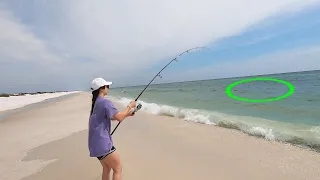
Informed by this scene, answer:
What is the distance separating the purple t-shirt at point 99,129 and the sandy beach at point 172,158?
5.45ft

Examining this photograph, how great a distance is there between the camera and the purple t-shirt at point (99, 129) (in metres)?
3.64

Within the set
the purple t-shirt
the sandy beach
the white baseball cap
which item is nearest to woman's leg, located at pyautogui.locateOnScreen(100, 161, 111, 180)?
the purple t-shirt

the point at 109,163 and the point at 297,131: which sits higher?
the point at 109,163

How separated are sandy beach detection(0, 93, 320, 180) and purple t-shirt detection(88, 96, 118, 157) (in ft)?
5.45

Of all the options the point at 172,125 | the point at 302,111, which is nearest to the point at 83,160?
the point at 172,125

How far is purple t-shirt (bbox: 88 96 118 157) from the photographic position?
3.64 metres

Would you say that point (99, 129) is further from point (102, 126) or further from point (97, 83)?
point (97, 83)

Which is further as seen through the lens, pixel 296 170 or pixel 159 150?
Answer: pixel 159 150

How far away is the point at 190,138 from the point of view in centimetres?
802

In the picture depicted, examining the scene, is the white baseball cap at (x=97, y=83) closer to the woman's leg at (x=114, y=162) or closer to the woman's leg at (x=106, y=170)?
the woman's leg at (x=114, y=162)

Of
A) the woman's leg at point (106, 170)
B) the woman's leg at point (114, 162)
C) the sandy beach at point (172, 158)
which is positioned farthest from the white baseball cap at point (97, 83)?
the sandy beach at point (172, 158)

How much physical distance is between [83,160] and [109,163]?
288 cm

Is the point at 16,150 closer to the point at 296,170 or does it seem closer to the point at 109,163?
the point at 109,163

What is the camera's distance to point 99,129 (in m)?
3.69
